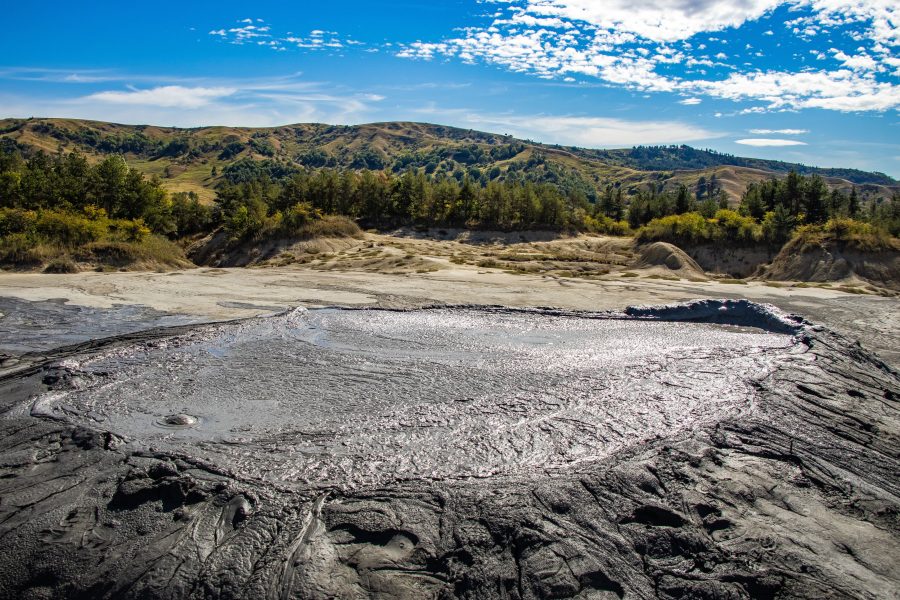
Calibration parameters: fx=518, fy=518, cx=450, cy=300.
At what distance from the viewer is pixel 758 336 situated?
17641 millimetres

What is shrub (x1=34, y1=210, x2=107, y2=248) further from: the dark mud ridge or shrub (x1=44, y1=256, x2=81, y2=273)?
the dark mud ridge

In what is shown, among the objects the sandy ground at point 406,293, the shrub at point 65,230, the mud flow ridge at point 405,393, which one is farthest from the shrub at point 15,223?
the mud flow ridge at point 405,393

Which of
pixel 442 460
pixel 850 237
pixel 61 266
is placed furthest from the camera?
pixel 850 237

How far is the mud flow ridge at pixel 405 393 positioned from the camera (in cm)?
917

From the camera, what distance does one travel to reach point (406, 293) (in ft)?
79.3

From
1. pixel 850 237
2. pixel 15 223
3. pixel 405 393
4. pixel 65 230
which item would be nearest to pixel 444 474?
pixel 405 393

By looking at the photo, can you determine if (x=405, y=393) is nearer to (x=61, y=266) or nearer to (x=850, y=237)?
(x=61, y=266)

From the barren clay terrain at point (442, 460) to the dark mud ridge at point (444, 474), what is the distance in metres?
0.04

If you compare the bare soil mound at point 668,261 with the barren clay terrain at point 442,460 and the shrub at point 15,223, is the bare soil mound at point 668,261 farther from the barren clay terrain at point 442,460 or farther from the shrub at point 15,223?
the shrub at point 15,223

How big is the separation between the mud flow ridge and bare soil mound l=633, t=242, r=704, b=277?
75.0 ft

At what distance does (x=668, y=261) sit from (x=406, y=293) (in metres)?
25.5

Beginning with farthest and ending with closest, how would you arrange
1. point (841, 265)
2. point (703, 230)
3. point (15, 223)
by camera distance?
point (703, 230) < point (841, 265) < point (15, 223)

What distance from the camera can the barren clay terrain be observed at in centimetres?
653

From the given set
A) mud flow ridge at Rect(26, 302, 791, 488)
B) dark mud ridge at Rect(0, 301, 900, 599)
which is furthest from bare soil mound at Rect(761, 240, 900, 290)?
dark mud ridge at Rect(0, 301, 900, 599)
